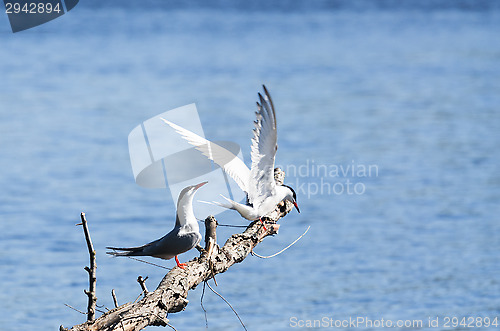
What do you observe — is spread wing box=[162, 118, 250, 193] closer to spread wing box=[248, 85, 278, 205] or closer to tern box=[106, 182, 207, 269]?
spread wing box=[248, 85, 278, 205]

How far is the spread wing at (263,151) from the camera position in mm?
5520

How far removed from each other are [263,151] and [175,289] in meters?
1.40

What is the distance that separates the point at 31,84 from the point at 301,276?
16.5 meters

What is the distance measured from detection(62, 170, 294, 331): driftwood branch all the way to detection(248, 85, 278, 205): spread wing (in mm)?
341

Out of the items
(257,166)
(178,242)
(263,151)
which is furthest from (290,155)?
(178,242)

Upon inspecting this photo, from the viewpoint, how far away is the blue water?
377 inches

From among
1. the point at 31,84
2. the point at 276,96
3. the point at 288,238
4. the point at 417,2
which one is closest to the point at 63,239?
the point at 288,238

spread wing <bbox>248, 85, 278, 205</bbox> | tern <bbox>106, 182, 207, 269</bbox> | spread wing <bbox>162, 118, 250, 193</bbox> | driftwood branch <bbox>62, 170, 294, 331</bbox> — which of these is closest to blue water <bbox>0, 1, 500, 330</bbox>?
spread wing <bbox>162, 118, 250, 193</bbox>

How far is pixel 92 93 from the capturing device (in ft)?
74.5

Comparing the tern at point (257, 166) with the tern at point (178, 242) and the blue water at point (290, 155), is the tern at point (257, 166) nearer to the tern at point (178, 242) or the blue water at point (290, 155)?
the tern at point (178, 242)

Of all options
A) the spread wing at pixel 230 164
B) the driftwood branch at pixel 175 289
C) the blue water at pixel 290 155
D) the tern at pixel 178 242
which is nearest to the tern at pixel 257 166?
the spread wing at pixel 230 164

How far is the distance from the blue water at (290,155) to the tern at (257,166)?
8.99ft

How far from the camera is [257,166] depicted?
5902mm

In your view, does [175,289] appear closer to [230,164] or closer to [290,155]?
[230,164]
